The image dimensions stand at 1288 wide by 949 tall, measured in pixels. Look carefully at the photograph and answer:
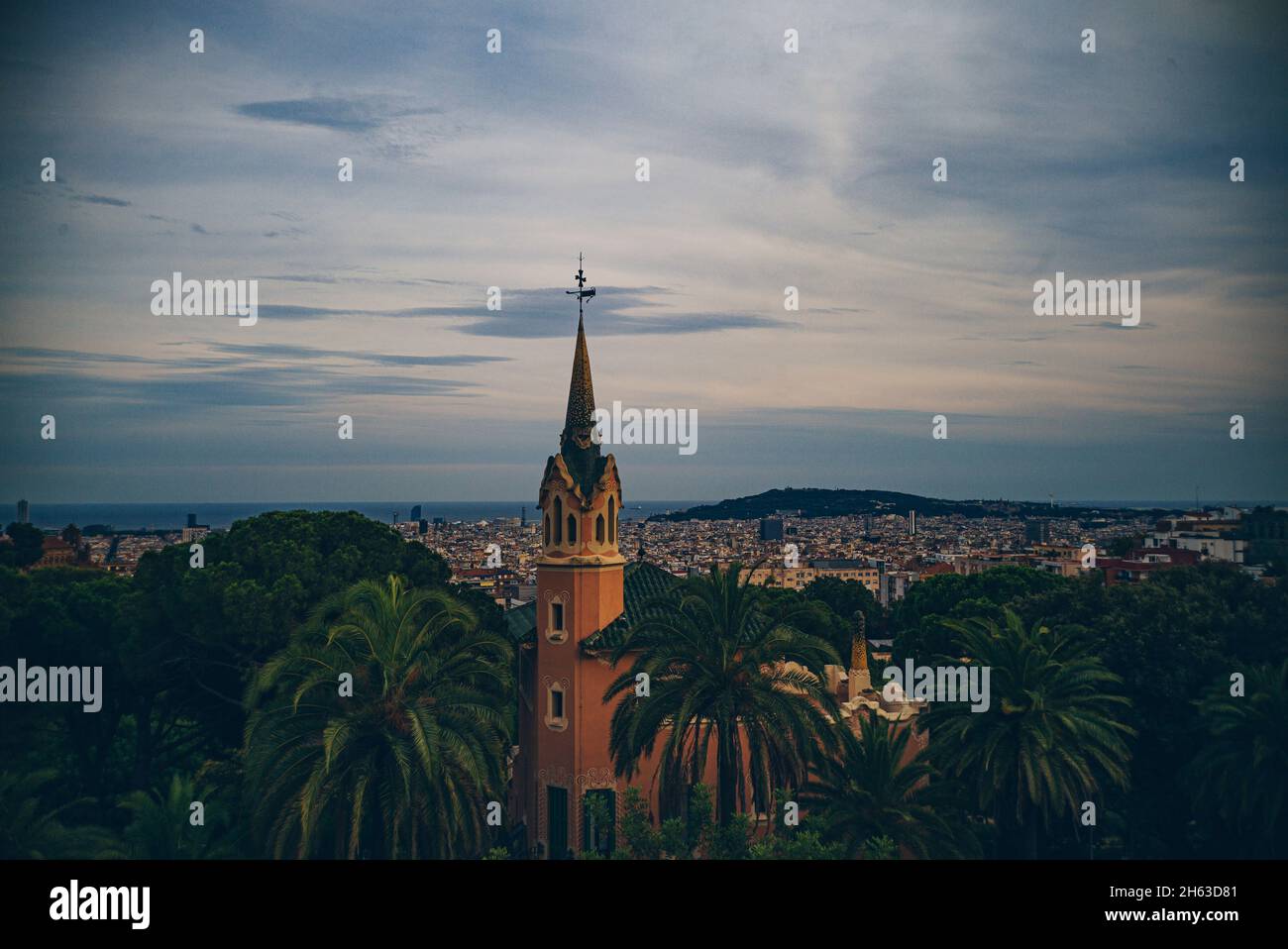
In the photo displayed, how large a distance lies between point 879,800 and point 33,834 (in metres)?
17.0

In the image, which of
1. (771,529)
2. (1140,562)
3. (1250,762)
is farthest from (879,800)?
(771,529)

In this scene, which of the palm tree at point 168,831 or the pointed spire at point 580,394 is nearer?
the palm tree at point 168,831

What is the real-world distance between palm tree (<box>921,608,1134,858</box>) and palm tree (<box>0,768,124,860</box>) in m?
17.8

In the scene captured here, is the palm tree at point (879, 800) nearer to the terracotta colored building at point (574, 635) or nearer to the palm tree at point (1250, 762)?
the terracotta colored building at point (574, 635)

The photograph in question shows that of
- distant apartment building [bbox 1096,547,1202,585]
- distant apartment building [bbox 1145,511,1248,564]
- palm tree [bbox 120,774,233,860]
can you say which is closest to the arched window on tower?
palm tree [bbox 120,774,233,860]

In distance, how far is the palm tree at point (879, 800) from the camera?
23.6m

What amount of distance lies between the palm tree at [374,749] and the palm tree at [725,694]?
3.50 m

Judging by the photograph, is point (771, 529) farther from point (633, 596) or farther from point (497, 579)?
point (633, 596)

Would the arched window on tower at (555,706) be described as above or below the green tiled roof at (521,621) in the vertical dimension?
below

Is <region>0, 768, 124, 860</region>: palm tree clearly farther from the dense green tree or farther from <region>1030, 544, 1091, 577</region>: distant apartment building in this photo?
<region>1030, 544, 1091, 577</region>: distant apartment building

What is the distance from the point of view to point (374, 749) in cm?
2344

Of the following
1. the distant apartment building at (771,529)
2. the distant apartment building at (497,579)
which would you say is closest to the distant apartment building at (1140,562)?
the distant apartment building at (497,579)

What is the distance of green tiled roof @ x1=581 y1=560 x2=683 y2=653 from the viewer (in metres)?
29.8
